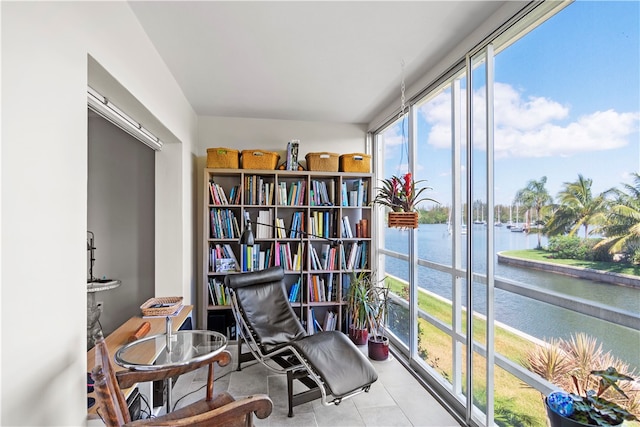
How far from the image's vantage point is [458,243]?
2.41 meters

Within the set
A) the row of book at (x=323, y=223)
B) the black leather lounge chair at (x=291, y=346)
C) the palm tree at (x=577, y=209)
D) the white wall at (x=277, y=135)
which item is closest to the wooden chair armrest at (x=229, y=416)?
the black leather lounge chair at (x=291, y=346)

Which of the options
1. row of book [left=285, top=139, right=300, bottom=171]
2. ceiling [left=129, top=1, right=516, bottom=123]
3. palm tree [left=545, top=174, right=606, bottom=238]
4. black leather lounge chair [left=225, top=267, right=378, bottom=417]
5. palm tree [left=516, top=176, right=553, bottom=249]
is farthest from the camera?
row of book [left=285, top=139, right=300, bottom=171]

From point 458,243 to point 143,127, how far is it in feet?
8.59

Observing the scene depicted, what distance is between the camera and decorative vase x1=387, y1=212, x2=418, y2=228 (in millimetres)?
2146

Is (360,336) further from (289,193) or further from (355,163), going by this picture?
(355,163)

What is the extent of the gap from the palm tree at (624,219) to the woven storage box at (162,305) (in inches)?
114

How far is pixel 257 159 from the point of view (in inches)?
140

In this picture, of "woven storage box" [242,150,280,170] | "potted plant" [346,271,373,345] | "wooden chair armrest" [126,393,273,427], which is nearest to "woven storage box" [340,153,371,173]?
"woven storage box" [242,150,280,170]

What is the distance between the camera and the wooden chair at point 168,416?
1163 millimetres

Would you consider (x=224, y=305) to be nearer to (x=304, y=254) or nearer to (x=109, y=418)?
(x=304, y=254)

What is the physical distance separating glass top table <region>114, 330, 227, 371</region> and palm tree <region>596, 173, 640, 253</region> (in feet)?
6.31

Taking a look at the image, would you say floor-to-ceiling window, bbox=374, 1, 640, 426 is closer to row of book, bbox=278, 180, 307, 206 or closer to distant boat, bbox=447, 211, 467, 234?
distant boat, bbox=447, 211, 467, 234

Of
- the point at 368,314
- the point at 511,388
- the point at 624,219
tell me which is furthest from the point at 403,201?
the point at 368,314

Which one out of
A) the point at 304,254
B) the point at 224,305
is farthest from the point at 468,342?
the point at 224,305
